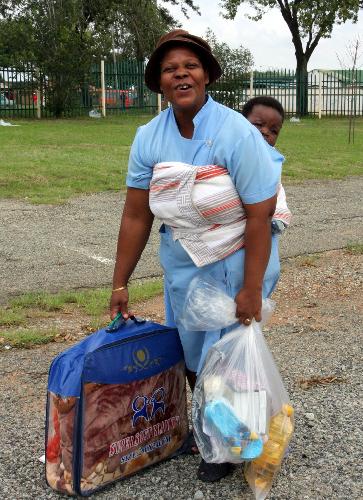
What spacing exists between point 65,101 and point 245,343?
2608 cm

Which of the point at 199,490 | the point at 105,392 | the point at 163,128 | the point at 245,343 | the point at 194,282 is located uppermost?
the point at 163,128

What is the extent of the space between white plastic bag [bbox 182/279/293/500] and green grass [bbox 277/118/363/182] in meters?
10.5

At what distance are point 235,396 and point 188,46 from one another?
1.36 m

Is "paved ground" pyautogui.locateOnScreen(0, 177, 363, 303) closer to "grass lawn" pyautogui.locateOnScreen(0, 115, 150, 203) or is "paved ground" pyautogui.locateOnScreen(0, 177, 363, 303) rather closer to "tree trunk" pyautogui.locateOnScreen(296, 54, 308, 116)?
"grass lawn" pyautogui.locateOnScreen(0, 115, 150, 203)

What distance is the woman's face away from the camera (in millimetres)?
2965

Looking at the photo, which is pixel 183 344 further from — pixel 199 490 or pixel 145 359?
pixel 199 490

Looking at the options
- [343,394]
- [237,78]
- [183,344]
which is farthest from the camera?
[237,78]

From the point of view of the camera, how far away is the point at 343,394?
4.17 m

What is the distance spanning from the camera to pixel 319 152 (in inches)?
698

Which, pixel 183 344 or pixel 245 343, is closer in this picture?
pixel 245 343

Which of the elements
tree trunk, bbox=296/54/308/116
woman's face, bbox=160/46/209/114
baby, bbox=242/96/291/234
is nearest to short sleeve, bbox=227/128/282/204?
woman's face, bbox=160/46/209/114

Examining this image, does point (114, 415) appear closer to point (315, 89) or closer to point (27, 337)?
point (27, 337)

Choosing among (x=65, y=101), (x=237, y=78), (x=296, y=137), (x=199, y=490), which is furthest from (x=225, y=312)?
(x=237, y=78)

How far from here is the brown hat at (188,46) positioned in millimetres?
2947
